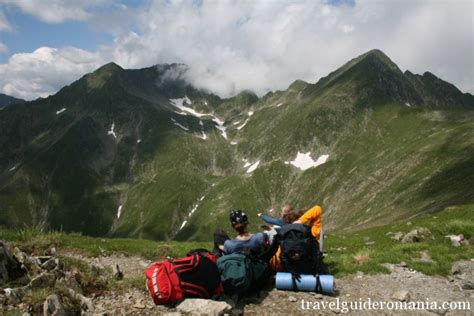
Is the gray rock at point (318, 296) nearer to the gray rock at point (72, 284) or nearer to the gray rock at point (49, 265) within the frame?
the gray rock at point (72, 284)

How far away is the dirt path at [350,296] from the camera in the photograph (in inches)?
424

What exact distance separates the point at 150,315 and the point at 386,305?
7.30 m

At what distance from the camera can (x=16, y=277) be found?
10.6 metres

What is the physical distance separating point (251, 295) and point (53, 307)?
607 cm

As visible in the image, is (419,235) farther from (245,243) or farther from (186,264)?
(186,264)

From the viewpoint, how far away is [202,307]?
10211 millimetres

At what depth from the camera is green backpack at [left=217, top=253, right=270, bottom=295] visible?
1153 cm

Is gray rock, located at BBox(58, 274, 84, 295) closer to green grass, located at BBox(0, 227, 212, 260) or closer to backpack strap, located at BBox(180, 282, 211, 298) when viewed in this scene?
backpack strap, located at BBox(180, 282, 211, 298)

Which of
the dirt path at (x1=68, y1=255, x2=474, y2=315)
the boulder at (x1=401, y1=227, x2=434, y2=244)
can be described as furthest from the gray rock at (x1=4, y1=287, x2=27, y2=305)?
the boulder at (x1=401, y1=227, x2=434, y2=244)

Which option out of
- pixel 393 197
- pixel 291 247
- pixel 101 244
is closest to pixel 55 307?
pixel 291 247

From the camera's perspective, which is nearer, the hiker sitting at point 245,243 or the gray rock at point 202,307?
the gray rock at point 202,307

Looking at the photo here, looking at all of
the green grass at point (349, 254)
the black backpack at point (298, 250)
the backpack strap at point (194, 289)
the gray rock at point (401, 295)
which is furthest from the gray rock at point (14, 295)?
the gray rock at point (401, 295)

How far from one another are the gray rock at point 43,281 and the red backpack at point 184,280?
2633mm

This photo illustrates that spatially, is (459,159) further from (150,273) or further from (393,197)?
(150,273)
